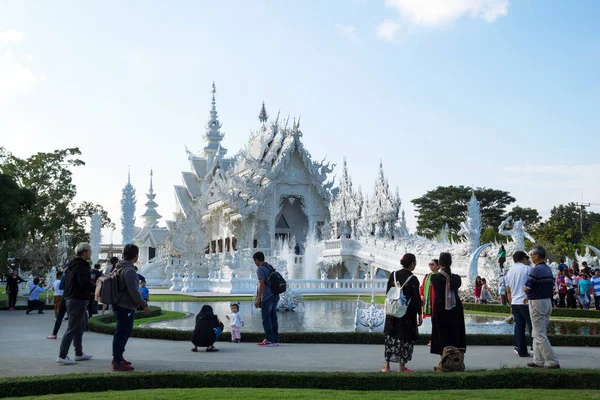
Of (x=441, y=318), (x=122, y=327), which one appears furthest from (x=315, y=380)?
(x=122, y=327)

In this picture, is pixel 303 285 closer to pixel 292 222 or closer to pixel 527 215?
pixel 292 222

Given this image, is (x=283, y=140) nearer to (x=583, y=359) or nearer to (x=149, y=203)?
(x=149, y=203)

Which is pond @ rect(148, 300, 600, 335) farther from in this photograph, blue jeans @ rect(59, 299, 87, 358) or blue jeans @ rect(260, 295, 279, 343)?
blue jeans @ rect(59, 299, 87, 358)

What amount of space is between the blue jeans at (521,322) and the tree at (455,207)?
60.4m

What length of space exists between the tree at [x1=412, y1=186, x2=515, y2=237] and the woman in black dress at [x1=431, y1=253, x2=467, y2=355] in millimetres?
62419

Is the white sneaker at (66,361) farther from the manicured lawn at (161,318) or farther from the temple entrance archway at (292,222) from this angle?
the temple entrance archway at (292,222)

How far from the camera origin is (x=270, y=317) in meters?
11.4

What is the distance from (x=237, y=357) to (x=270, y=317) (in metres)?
1.67

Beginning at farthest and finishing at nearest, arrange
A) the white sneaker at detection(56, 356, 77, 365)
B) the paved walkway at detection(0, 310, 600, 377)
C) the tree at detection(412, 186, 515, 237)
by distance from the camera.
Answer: the tree at detection(412, 186, 515, 237) < the white sneaker at detection(56, 356, 77, 365) < the paved walkway at detection(0, 310, 600, 377)

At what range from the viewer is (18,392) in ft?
23.6

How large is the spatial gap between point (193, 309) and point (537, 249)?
555 inches

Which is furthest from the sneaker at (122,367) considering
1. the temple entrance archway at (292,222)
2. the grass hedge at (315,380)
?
the temple entrance archway at (292,222)

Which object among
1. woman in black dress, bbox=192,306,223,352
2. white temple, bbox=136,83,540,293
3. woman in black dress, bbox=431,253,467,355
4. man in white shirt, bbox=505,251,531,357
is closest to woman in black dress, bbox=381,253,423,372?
woman in black dress, bbox=431,253,467,355

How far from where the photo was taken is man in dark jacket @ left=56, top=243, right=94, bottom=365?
8.90 m
